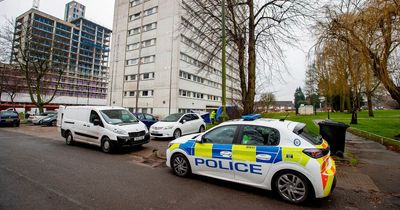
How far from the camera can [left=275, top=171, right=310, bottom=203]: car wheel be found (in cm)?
366

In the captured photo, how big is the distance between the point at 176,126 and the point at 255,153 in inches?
299

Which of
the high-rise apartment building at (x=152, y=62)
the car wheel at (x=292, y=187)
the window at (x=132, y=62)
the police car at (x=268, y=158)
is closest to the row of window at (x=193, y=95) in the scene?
the high-rise apartment building at (x=152, y=62)

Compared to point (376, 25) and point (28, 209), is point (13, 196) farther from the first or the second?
point (376, 25)

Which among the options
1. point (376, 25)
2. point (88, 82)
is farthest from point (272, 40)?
point (88, 82)

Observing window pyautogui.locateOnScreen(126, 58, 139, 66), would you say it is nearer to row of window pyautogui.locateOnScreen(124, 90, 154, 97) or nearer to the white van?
row of window pyautogui.locateOnScreen(124, 90, 154, 97)

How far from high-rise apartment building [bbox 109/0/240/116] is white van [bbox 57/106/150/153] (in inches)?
713

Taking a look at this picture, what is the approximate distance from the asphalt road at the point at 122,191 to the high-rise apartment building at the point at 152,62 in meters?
22.6

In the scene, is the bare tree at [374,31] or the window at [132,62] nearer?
the bare tree at [374,31]

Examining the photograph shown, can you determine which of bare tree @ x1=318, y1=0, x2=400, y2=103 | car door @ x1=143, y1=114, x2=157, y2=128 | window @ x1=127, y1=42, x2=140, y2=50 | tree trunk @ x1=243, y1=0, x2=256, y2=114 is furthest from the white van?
window @ x1=127, y1=42, x2=140, y2=50

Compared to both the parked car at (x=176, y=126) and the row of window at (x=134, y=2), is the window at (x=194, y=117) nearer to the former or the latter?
the parked car at (x=176, y=126)

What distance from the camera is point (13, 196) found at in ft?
12.5

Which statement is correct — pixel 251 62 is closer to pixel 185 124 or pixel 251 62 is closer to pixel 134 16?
pixel 185 124

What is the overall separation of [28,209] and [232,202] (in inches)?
140

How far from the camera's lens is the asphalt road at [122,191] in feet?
11.9
